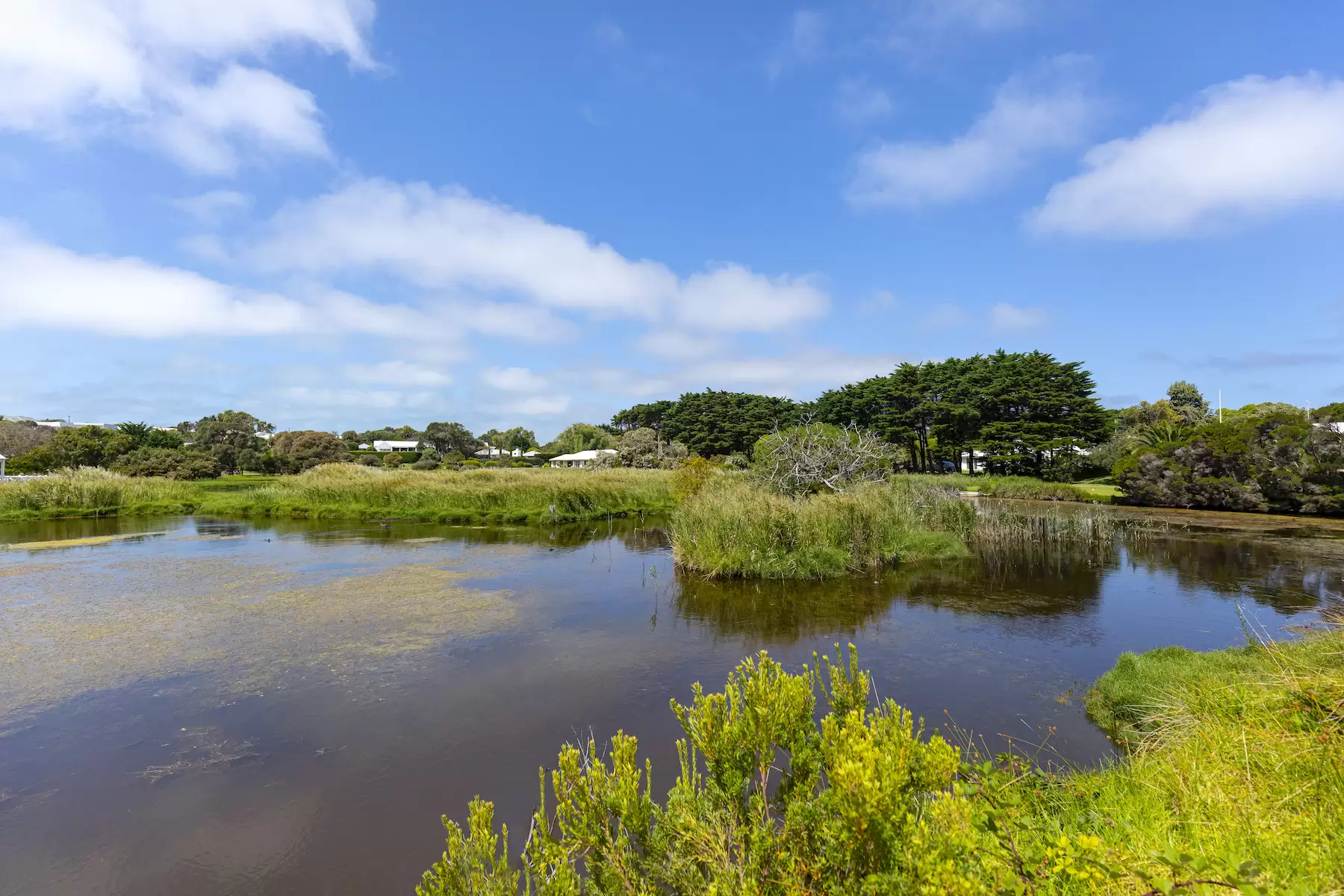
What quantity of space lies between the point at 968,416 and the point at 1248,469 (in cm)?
1900

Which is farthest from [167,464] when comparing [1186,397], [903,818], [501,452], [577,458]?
[1186,397]

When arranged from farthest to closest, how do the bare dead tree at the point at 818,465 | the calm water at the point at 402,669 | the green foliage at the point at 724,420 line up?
the green foliage at the point at 724,420 < the bare dead tree at the point at 818,465 < the calm water at the point at 402,669

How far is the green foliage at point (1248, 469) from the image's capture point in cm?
1970

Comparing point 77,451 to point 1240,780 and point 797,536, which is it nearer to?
point 797,536

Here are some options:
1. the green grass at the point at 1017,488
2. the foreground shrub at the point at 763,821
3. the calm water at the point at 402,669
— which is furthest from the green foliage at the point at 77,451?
the foreground shrub at the point at 763,821

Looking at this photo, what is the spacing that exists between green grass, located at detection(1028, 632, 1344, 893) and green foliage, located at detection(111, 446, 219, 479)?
1555 inches

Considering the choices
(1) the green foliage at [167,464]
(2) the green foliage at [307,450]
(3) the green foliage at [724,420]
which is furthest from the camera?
(3) the green foliage at [724,420]

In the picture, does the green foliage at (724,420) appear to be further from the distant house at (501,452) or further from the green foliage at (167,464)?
the green foliage at (167,464)

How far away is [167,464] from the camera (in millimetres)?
34000

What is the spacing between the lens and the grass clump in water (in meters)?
11.7

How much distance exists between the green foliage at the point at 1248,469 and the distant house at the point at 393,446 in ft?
243

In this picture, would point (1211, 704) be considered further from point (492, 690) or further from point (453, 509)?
point (453, 509)

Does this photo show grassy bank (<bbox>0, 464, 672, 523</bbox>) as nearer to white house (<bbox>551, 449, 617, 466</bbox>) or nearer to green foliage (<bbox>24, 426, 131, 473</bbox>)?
green foliage (<bbox>24, 426, 131, 473</bbox>)

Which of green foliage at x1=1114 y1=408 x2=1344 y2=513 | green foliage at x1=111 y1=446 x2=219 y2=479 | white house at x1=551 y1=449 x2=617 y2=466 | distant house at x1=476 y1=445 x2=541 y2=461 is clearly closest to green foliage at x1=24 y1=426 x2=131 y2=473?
green foliage at x1=111 y1=446 x2=219 y2=479
